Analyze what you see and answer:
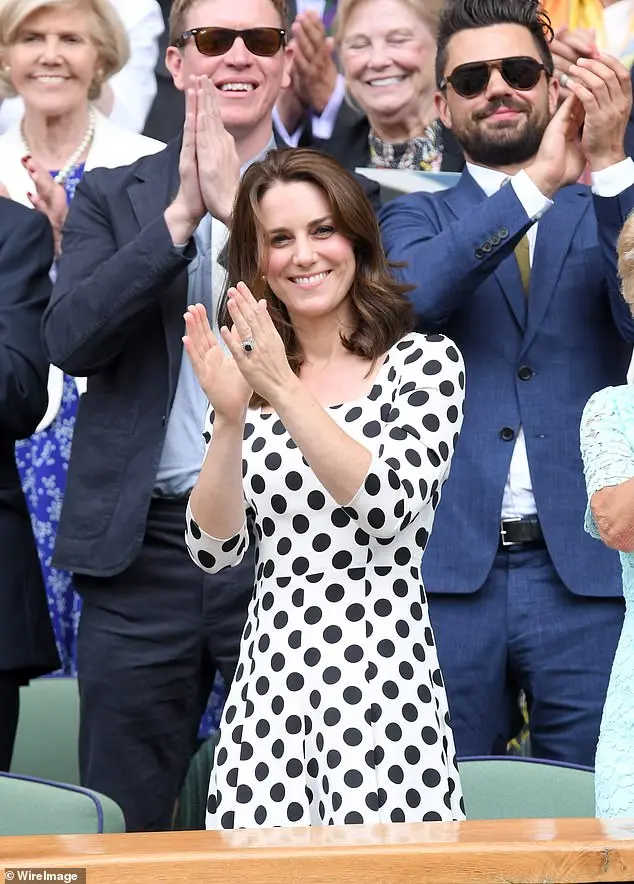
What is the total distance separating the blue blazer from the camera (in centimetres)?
313

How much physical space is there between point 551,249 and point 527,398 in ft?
1.15

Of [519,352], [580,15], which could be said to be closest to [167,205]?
[519,352]

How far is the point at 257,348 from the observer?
2424 millimetres

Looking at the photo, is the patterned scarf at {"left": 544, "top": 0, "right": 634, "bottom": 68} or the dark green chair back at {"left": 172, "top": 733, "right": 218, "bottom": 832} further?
the patterned scarf at {"left": 544, "top": 0, "right": 634, "bottom": 68}

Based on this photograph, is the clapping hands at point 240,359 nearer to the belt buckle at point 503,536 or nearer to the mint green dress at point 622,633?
the mint green dress at point 622,633

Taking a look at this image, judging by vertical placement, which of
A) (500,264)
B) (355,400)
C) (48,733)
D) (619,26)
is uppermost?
(619,26)

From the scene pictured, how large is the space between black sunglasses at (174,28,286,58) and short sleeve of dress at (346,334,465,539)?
1.14 metres

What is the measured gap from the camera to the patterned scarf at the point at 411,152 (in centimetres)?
402

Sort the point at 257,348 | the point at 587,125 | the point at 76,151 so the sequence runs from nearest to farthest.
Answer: the point at 257,348
the point at 587,125
the point at 76,151

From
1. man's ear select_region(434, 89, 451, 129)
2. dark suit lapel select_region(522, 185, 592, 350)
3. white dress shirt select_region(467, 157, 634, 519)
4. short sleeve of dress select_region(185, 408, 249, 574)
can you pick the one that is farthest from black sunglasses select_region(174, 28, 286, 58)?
short sleeve of dress select_region(185, 408, 249, 574)

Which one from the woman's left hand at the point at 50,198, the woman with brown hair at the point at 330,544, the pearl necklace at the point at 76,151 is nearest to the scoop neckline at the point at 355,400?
the woman with brown hair at the point at 330,544

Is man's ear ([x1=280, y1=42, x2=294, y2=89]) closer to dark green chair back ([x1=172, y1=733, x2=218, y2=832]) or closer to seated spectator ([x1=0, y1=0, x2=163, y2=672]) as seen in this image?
seated spectator ([x1=0, y1=0, x2=163, y2=672])

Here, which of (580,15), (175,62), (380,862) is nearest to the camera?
(380,862)

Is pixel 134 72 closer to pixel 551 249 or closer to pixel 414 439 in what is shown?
pixel 551 249
